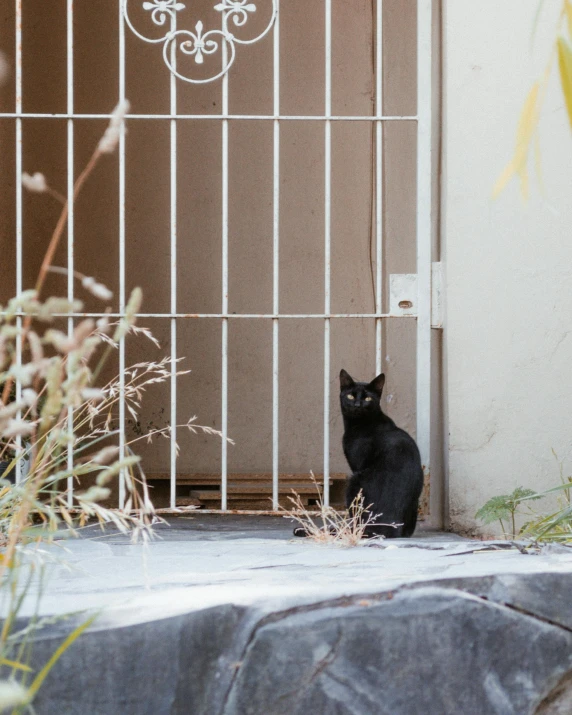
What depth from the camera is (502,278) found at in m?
3.22

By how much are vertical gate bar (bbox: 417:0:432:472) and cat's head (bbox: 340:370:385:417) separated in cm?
31

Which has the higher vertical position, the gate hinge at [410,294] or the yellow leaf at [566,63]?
the yellow leaf at [566,63]

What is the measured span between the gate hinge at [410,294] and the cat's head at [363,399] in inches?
15.1

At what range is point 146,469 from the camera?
5793mm

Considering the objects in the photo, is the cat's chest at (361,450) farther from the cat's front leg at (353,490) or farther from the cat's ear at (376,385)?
the cat's ear at (376,385)

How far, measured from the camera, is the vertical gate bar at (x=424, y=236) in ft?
11.0

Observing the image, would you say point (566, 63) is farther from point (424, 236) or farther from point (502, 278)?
point (424, 236)

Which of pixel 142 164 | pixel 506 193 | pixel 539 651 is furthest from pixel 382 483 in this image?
pixel 142 164

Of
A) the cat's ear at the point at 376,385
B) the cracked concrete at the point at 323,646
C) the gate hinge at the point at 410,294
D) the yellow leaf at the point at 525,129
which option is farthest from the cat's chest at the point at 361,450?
the yellow leaf at the point at 525,129

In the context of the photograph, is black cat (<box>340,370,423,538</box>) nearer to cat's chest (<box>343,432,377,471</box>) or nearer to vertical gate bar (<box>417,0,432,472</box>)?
cat's chest (<box>343,432,377,471</box>)

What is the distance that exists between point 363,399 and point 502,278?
0.78 meters

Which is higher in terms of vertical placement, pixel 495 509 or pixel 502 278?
pixel 502 278

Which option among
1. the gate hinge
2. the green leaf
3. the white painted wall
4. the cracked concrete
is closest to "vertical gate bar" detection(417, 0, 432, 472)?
the gate hinge

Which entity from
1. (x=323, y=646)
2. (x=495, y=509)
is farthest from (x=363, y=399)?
(x=323, y=646)
